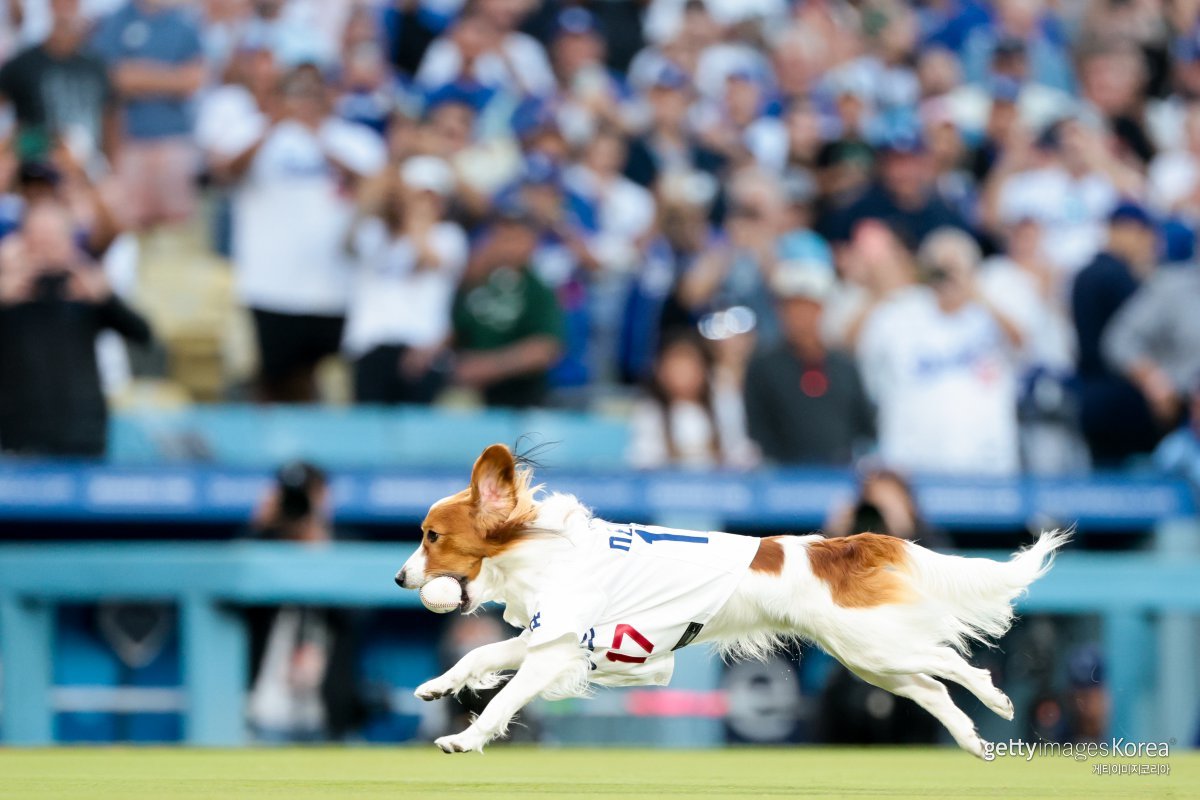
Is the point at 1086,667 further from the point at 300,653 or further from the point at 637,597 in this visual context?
the point at 637,597

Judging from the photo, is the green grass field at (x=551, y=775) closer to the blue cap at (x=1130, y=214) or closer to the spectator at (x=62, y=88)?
the blue cap at (x=1130, y=214)

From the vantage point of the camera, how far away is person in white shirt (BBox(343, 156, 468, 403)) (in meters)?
14.0

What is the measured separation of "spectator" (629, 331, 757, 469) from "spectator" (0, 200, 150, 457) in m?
3.44

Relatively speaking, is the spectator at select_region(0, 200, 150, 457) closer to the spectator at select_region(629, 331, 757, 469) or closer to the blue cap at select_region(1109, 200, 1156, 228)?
the spectator at select_region(629, 331, 757, 469)

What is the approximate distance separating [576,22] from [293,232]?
15.0ft

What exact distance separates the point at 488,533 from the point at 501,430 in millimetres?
5040

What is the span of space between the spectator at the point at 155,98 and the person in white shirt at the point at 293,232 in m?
0.71

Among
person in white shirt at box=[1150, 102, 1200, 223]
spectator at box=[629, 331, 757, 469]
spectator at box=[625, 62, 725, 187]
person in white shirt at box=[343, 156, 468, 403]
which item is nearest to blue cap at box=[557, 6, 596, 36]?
spectator at box=[625, 62, 725, 187]

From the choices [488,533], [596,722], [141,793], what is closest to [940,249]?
[596,722]

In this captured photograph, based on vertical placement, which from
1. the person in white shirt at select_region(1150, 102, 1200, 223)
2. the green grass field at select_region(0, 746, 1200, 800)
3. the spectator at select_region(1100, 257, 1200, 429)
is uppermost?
the person in white shirt at select_region(1150, 102, 1200, 223)

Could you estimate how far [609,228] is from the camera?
16078 mm

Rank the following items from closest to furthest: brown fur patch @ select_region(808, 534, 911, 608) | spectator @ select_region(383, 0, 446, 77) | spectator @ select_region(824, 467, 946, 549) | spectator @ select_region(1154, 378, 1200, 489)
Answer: brown fur patch @ select_region(808, 534, 911, 608)
spectator @ select_region(824, 467, 946, 549)
spectator @ select_region(1154, 378, 1200, 489)
spectator @ select_region(383, 0, 446, 77)

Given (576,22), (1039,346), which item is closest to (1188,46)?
A: (1039,346)

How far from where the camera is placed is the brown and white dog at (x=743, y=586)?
821 cm
